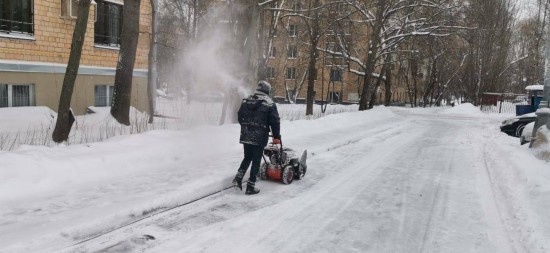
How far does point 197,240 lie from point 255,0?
39.4ft

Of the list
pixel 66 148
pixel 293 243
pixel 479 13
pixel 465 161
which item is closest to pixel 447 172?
pixel 465 161

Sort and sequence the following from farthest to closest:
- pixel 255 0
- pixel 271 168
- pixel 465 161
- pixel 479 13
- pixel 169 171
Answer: pixel 479 13 < pixel 255 0 < pixel 465 161 < pixel 169 171 < pixel 271 168

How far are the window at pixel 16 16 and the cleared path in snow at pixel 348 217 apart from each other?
476 inches

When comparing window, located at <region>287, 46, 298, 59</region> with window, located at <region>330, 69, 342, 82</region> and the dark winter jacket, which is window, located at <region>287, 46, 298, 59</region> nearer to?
window, located at <region>330, 69, 342, 82</region>

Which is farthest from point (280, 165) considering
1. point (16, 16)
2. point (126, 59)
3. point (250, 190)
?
point (16, 16)

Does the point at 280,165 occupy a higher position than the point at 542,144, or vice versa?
the point at 542,144

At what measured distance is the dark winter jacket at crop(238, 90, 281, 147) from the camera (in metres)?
6.89

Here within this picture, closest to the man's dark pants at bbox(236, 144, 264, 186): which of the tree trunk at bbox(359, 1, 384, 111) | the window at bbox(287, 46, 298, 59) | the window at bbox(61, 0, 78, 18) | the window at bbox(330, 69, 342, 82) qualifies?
the window at bbox(61, 0, 78, 18)

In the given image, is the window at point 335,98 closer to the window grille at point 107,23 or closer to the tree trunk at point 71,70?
the window grille at point 107,23

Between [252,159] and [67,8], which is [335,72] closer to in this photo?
[67,8]

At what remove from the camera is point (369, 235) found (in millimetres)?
5250

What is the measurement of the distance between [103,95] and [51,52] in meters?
3.01

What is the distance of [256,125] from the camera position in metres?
6.89

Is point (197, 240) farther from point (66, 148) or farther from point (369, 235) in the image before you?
point (66, 148)
